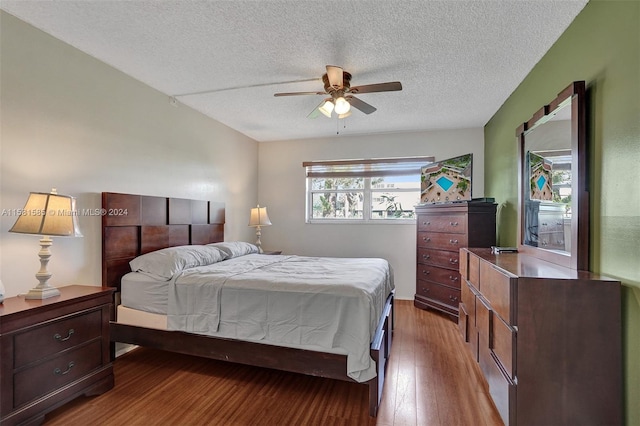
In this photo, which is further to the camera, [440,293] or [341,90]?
[440,293]

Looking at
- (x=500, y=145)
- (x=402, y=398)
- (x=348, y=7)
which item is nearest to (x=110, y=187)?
(x=348, y=7)

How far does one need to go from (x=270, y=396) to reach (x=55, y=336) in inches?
55.8

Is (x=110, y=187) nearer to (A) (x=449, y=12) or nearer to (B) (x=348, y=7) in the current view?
(B) (x=348, y=7)

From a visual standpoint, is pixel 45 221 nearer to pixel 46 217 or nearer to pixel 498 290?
pixel 46 217

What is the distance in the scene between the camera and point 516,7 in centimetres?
188

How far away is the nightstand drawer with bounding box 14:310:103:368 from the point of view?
170cm

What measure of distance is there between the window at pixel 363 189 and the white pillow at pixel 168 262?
2.41 meters

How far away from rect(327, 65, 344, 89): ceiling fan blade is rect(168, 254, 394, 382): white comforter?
1.58 metres

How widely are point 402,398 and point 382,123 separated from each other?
10.9ft

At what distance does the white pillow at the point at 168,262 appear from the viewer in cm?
256

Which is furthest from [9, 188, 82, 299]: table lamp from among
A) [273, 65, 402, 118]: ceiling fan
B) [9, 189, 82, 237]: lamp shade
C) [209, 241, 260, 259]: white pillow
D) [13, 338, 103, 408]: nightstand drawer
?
[273, 65, 402, 118]: ceiling fan

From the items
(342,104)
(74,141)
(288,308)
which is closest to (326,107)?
(342,104)

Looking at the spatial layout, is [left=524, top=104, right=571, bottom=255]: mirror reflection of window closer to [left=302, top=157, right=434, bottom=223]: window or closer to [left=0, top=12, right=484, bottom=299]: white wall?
[left=0, top=12, right=484, bottom=299]: white wall

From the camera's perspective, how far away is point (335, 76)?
2395 mm
